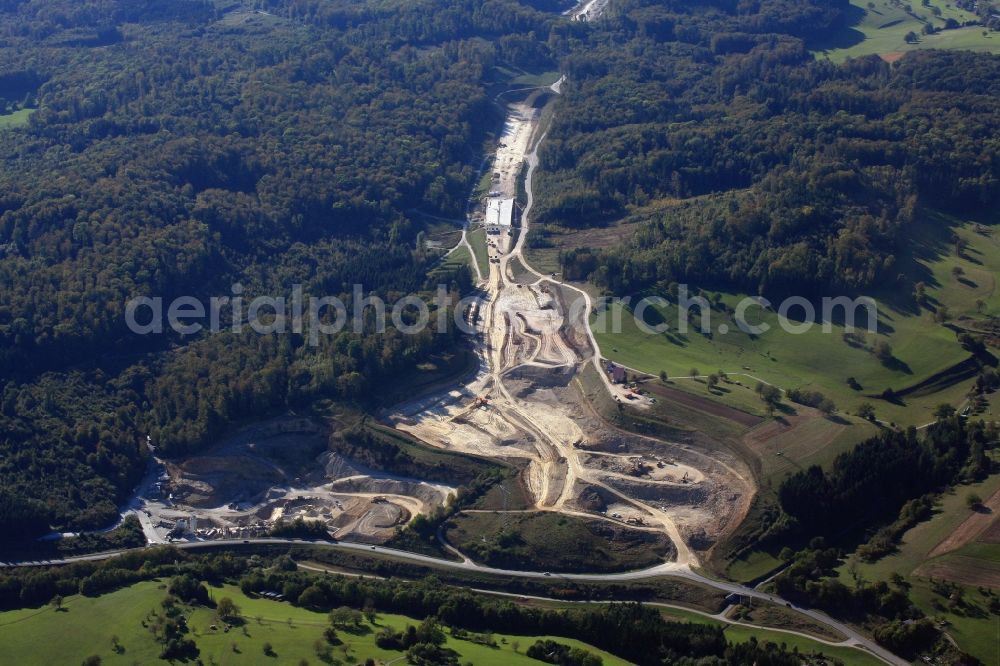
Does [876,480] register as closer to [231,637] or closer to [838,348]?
[838,348]

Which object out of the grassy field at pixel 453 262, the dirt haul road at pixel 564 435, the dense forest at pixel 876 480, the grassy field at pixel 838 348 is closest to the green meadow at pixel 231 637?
the dirt haul road at pixel 564 435

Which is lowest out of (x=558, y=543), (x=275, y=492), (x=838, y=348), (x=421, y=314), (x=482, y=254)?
(x=275, y=492)

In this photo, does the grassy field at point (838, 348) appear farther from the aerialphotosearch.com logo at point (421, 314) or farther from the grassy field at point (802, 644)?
the grassy field at point (802, 644)

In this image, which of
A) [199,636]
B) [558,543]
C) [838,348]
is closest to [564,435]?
[558,543]

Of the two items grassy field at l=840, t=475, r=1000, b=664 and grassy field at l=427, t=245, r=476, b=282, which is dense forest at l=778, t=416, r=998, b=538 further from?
grassy field at l=427, t=245, r=476, b=282

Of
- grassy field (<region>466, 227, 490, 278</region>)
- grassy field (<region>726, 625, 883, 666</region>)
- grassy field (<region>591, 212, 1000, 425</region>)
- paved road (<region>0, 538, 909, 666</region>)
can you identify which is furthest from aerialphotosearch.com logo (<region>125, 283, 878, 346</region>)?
grassy field (<region>726, 625, 883, 666</region>)
